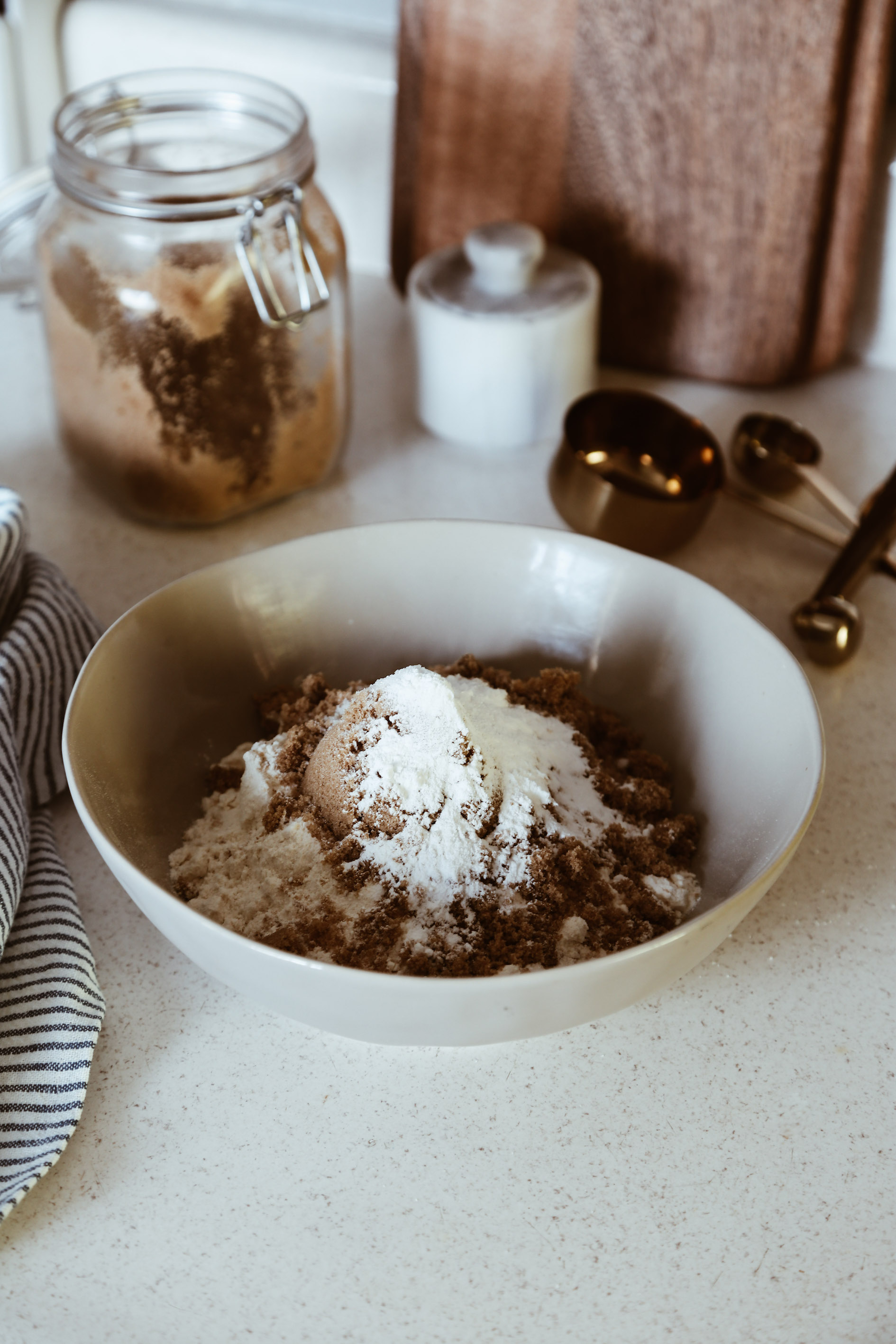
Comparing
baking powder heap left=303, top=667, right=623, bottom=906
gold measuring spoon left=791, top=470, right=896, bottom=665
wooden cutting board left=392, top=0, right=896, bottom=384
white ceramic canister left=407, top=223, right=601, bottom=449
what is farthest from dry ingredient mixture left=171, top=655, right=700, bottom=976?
wooden cutting board left=392, top=0, right=896, bottom=384

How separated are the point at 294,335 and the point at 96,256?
13 centimetres

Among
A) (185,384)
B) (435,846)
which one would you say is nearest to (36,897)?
(435,846)

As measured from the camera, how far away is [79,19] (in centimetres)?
111

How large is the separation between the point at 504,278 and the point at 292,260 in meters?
0.17

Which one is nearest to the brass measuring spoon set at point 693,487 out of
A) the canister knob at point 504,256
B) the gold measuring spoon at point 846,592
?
the gold measuring spoon at point 846,592

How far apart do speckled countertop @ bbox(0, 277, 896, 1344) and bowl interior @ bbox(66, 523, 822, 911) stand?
0.07m

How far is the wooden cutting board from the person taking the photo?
0.84 metres

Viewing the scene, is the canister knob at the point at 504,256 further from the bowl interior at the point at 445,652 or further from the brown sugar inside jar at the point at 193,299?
the bowl interior at the point at 445,652

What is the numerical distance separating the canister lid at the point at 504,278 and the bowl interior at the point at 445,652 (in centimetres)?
26

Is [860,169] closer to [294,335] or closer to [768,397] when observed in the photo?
[768,397]

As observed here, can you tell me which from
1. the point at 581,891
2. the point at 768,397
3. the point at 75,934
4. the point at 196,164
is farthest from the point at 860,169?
the point at 75,934

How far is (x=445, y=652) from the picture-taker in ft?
2.25

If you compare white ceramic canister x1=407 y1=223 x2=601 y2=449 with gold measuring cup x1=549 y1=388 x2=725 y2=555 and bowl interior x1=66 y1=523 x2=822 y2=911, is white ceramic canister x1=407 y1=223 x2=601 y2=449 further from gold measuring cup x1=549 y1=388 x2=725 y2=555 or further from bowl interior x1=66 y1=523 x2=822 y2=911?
bowl interior x1=66 y1=523 x2=822 y2=911

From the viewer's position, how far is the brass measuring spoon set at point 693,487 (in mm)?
742
